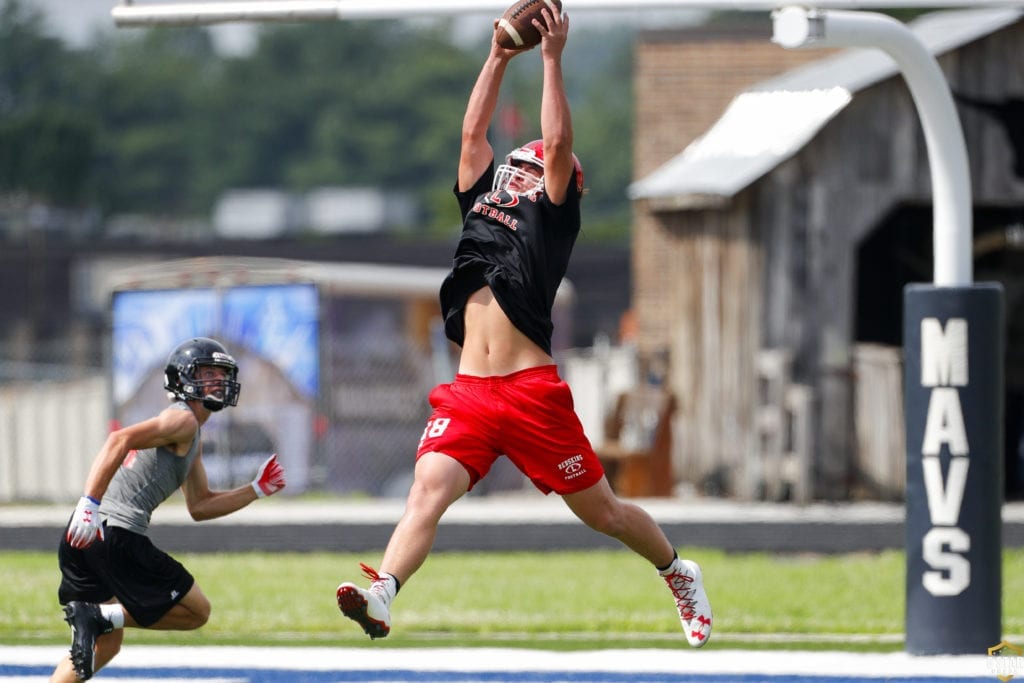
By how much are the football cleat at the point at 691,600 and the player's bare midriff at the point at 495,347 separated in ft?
4.05

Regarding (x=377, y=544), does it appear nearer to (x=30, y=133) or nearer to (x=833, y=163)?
(x=833, y=163)

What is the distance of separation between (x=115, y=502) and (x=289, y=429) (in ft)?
35.8

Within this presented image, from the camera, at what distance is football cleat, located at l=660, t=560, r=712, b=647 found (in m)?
8.16

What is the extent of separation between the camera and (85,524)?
7590 millimetres

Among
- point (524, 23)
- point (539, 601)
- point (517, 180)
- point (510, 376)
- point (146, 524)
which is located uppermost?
point (524, 23)

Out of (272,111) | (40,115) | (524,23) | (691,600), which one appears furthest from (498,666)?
(272,111)

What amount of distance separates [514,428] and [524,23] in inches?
61.1

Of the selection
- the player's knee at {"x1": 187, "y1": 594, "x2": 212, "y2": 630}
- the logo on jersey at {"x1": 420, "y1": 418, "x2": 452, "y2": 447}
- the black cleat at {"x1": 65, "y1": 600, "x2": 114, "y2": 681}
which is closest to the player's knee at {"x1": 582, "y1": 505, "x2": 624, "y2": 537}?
the logo on jersey at {"x1": 420, "y1": 418, "x2": 452, "y2": 447}

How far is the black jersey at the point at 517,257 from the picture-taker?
24.5 feet

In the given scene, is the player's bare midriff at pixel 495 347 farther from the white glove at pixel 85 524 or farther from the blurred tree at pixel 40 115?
the blurred tree at pixel 40 115

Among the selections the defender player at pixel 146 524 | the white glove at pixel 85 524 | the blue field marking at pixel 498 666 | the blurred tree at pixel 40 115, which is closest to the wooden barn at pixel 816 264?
the blue field marking at pixel 498 666

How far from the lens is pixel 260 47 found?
12338 cm

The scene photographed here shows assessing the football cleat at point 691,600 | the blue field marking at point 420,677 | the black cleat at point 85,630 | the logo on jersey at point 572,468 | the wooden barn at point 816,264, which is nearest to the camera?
the logo on jersey at point 572,468

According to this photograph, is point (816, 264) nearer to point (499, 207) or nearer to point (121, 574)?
point (499, 207)
